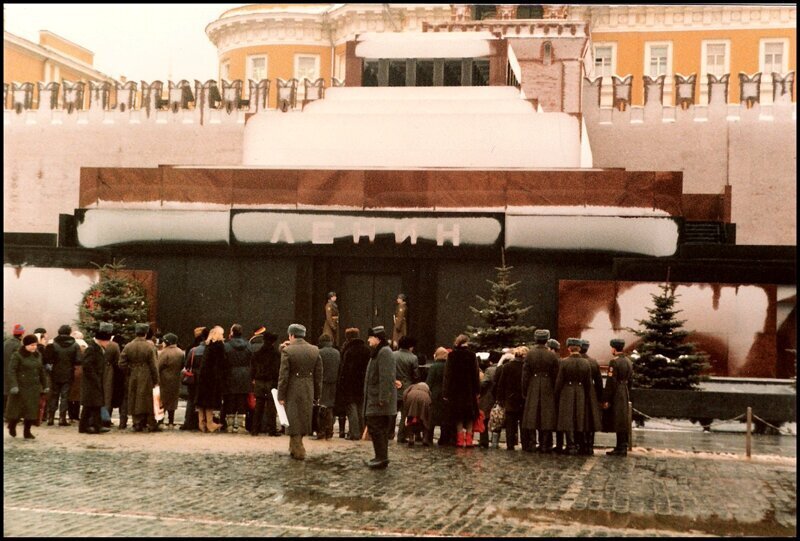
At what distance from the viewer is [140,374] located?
15508 millimetres

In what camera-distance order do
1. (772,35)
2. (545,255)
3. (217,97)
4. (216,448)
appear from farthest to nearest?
(772,35)
(217,97)
(545,255)
(216,448)

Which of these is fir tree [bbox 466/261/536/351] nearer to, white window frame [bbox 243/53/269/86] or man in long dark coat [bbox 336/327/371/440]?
man in long dark coat [bbox 336/327/371/440]

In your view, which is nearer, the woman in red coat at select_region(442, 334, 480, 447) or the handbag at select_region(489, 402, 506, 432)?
the woman in red coat at select_region(442, 334, 480, 447)

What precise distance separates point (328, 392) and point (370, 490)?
4326 mm

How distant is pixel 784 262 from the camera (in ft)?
72.5

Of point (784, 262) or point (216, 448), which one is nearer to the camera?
point (216, 448)

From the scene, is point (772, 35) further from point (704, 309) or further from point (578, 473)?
point (578, 473)

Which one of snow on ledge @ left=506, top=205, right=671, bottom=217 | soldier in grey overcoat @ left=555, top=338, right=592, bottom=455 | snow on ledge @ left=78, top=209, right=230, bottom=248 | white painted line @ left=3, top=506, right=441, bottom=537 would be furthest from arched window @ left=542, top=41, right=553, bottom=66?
white painted line @ left=3, top=506, right=441, bottom=537

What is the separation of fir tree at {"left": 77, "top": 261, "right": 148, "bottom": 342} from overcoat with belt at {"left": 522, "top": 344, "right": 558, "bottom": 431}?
32.5 feet

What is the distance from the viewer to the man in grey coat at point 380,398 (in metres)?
12.2

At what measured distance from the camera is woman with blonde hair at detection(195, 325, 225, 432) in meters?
15.5

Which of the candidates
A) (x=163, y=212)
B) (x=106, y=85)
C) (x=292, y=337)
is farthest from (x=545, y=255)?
(x=106, y=85)

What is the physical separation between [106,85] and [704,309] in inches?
853

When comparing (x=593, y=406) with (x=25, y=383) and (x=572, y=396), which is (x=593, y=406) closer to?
(x=572, y=396)
